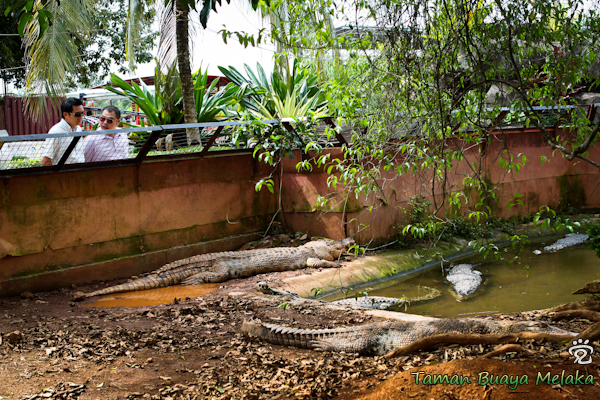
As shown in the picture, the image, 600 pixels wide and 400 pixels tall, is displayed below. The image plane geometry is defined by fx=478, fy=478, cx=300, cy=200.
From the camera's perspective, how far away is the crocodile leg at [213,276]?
6153 mm

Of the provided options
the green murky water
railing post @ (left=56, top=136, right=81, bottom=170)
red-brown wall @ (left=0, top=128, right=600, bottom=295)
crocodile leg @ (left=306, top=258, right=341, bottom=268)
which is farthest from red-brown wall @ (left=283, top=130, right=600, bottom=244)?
railing post @ (left=56, top=136, right=81, bottom=170)

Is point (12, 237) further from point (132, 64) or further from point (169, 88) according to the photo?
point (132, 64)

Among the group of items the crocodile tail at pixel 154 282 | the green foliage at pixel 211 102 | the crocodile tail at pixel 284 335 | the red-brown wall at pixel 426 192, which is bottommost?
the crocodile tail at pixel 154 282

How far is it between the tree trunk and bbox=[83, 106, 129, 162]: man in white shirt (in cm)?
121

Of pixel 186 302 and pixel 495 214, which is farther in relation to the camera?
pixel 495 214

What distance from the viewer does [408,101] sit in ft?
12.2

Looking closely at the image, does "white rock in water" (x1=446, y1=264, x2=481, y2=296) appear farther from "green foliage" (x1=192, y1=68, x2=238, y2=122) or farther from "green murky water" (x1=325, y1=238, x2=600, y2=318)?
"green foliage" (x1=192, y1=68, x2=238, y2=122)

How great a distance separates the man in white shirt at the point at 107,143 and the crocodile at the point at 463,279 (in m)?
4.57

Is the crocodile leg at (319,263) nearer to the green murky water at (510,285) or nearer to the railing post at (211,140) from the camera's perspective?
the green murky water at (510,285)

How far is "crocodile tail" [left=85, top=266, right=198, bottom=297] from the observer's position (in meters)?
5.54

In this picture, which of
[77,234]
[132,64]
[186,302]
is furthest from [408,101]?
[132,64]

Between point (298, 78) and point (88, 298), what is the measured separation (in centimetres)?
594

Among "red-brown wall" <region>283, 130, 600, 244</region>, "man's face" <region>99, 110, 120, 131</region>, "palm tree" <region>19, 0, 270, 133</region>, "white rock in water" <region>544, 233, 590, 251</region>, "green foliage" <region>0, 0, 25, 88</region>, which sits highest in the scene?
"green foliage" <region>0, 0, 25, 88</region>

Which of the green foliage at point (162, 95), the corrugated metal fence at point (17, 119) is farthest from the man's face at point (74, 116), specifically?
the corrugated metal fence at point (17, 119)
